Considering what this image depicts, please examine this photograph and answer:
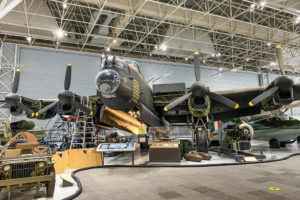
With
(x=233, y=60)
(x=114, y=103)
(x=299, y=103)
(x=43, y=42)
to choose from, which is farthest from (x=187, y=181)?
(x=233, y=60)

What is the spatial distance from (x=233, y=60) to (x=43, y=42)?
27147mm

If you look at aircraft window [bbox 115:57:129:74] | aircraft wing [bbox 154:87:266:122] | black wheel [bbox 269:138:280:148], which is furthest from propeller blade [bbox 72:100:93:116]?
black wheel [bbox 269:138:280:148]

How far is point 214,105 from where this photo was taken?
40.5ft

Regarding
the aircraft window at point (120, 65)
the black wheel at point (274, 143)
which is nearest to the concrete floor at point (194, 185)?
the aircraft window at point (120, 65)

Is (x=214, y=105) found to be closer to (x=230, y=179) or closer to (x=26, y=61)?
(x=230, y=179)

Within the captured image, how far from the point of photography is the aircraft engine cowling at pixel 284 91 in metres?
8.93

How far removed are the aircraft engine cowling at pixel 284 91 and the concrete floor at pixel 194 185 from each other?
3177 mm

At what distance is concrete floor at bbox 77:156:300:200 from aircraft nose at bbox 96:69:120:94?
329 centimetres

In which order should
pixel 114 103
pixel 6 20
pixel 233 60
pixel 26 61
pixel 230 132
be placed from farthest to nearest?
1. pixel 233 60
2. pixel 26 61
3. pixel 6 20
4. pixel 230 132
5. pixel 114 103

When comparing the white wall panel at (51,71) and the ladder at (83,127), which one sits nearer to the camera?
the ladder at (83,127)

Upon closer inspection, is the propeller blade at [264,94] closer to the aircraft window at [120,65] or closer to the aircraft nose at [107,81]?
the aircraft window at [120,65]

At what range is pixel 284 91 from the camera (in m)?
9.13

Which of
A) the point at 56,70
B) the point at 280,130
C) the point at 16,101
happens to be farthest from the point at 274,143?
the point at 56,70

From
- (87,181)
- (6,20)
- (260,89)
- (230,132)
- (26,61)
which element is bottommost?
(87,181)
